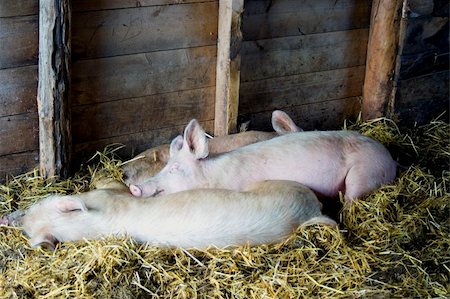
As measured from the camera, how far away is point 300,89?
5129 mm

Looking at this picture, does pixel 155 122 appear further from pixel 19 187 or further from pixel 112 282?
pixel 112 282

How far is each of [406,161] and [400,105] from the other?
65 centimetres

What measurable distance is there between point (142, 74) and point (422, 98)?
2.21 meters

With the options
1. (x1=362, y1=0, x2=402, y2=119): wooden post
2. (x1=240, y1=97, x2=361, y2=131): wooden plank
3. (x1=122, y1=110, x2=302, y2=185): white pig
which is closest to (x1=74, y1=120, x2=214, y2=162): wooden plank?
(x1=122, y1=110, x2=302, y2=185): white pig

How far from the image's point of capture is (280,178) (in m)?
4.05

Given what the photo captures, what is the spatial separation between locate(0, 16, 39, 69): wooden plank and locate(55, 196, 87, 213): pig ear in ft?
2.83

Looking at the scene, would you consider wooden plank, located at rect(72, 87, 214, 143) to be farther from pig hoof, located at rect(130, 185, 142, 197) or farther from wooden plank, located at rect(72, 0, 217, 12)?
pig hoof, located at rect(130, 185, 142, 197)

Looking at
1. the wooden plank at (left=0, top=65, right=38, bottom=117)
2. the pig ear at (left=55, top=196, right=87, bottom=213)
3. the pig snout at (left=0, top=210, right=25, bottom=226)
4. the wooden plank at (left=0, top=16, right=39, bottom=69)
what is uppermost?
the wooden plank at (left=0, top=16, right=39, bottom=69)

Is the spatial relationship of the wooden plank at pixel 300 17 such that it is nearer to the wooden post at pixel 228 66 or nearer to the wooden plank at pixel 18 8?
the wooden post at pixel 228 66

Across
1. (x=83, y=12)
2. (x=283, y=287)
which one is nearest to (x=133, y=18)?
(x=83, y=12)

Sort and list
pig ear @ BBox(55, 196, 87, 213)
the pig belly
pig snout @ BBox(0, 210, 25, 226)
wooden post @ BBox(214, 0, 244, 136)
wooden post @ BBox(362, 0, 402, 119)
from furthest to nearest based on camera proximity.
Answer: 1. wooden post @ BBox(362, 0, 402, 119)
2. wooden post @ BBox(214, 0, 244, 136)
3. the pig belly
4. pig snout @ BBox(0, 210, 25, 226)
5. pig ear @ BBox(55, 196, 87, 213)

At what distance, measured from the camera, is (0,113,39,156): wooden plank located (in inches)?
162

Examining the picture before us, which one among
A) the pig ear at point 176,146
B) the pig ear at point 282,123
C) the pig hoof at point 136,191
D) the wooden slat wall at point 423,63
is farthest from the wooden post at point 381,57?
the pig hoof at point 136,191

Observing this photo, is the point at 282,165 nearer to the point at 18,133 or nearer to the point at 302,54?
the point at 302,54
